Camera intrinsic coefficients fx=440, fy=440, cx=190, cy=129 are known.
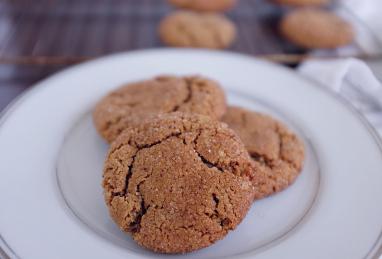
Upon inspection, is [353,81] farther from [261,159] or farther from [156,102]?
[156,102]

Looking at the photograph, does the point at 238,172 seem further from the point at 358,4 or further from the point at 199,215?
the point at 358,4

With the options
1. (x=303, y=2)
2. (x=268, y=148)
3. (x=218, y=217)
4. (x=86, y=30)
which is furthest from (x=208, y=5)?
(x=218, y=217)

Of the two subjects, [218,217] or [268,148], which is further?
[268,148]

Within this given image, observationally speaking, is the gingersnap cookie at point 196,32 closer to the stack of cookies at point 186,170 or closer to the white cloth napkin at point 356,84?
the white cloth napkin at point 356,84

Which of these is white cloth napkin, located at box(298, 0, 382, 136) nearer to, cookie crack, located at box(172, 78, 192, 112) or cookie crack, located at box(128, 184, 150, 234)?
cookie crack, located at box(172, 78, 192, 112)

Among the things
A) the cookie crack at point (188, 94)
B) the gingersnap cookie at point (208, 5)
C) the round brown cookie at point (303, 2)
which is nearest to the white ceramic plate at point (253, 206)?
the cookie crack at point (188, 94)

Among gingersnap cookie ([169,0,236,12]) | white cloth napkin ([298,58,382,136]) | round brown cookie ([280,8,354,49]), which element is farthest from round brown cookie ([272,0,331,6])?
white cloth napkin ([298,58,382,136])

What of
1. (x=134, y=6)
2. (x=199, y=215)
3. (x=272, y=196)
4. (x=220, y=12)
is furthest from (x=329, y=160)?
(x=134, y=6)
